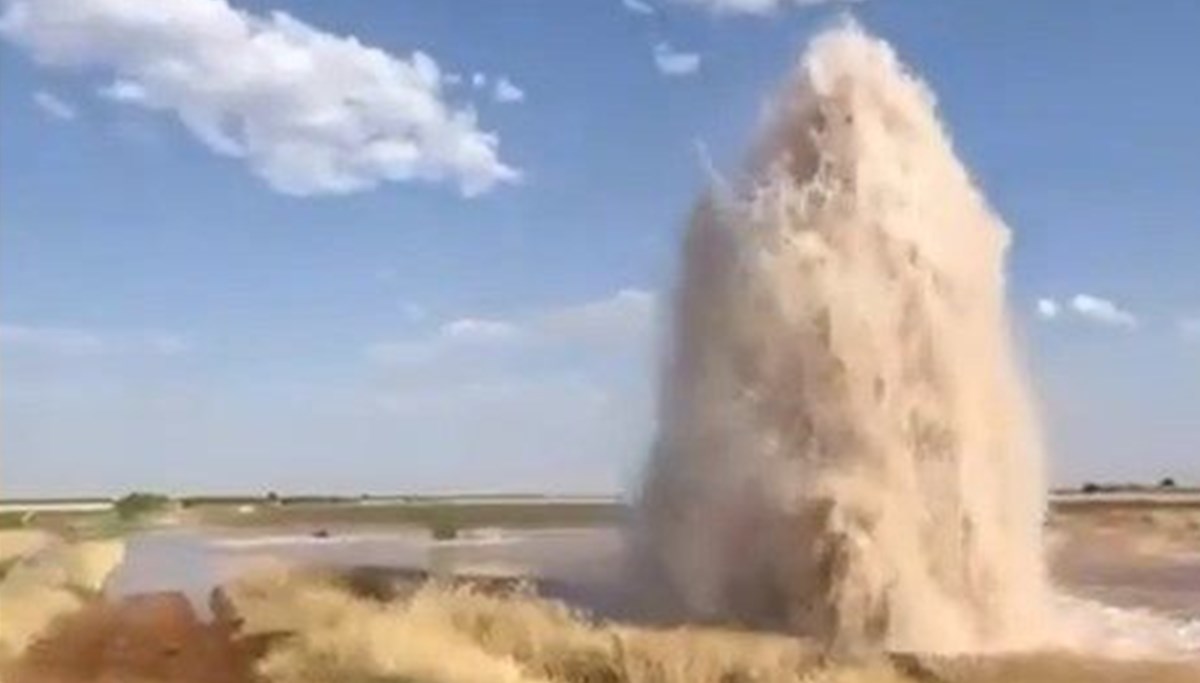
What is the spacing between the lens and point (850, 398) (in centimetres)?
2220

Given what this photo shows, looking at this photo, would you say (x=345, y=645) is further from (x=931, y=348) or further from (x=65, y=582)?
(x=65, y=582)

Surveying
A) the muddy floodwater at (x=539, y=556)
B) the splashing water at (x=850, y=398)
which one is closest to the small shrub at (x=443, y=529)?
the muddy floodwater at (x=539, y=556)

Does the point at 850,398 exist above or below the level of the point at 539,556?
above

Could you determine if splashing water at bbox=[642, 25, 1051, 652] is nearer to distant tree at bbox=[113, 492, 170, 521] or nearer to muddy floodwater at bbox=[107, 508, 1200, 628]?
Answer: muddy floodwater at bbox=[107, 508, 1200, 628]

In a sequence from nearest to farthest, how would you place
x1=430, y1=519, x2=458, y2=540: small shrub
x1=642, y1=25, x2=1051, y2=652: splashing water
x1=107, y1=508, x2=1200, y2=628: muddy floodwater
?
x1=642, y1=25, x2=1051, y2=652: splashing water, x1=107, y1=508, x2=1200, y2=628: muddy floodwater, x1=430, y1=519, x2=458, y2=540: small shrub

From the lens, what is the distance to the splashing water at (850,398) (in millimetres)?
21578

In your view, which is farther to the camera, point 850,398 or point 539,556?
point 539,556

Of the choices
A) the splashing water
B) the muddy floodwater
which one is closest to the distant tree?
the muddy floodwater

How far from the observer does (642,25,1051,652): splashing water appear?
21.6 meters

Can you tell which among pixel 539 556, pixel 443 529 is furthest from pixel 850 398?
pixel 443 529

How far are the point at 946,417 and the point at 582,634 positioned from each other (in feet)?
18.8

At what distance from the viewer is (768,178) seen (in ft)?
77.2

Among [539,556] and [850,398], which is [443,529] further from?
[850,398]

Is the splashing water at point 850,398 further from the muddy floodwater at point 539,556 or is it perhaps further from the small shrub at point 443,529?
the small shrub at point 443,529
